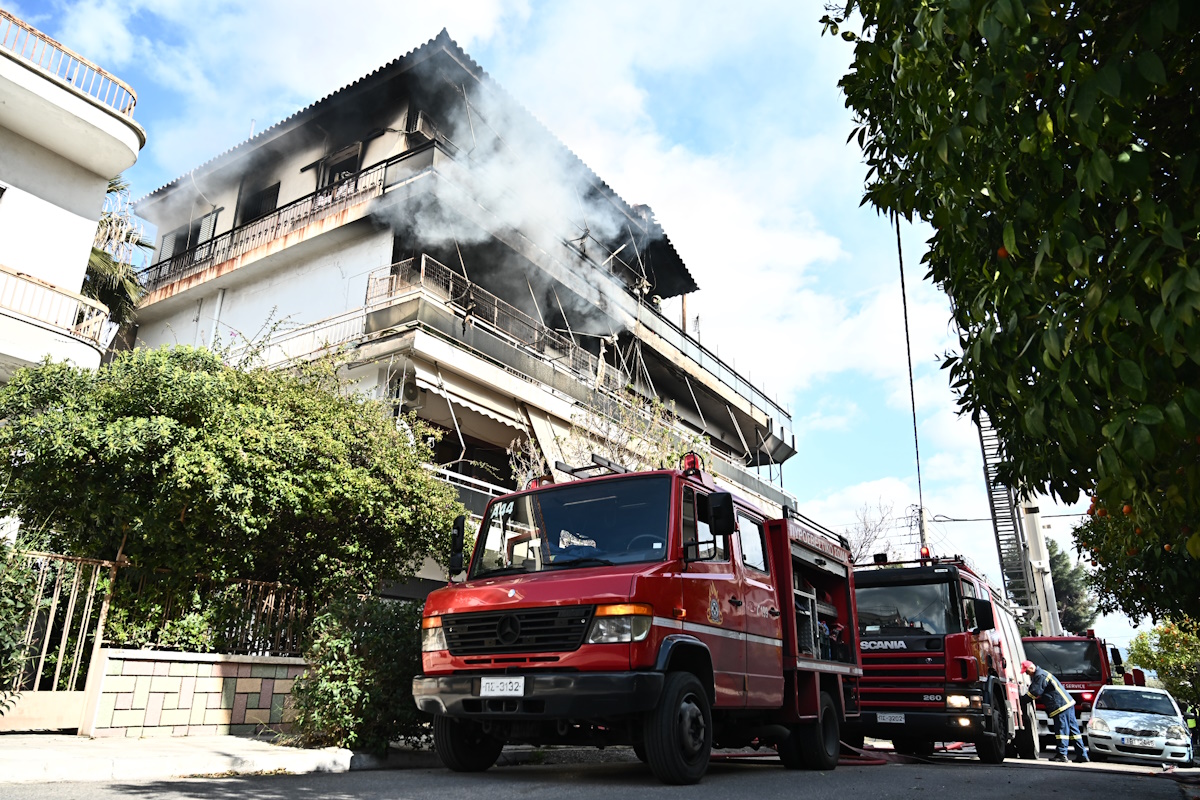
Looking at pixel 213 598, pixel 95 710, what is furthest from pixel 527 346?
pixel 95 710

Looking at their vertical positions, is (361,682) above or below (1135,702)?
above

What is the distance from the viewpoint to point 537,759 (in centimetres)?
894

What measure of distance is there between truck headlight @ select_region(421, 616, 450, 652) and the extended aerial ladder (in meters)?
21.1

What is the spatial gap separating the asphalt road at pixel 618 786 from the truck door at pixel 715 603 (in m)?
0.83

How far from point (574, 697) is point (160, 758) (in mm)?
3250

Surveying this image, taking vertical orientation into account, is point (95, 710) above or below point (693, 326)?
below

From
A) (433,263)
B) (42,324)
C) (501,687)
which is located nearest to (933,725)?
(501,687)

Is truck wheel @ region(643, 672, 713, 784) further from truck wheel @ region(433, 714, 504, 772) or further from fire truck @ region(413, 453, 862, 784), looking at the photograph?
truck wheel @ region(433, 714, 504, 772)

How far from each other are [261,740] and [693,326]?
23.3m

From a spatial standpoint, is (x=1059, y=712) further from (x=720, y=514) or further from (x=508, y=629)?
(x=508, y=629)

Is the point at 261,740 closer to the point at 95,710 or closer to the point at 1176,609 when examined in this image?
the point at 95,710

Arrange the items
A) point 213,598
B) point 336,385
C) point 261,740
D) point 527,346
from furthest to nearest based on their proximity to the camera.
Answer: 1. point 527,346
2. point 336,385
3. point 213,598
4. point 261,740

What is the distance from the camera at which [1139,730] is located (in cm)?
1529

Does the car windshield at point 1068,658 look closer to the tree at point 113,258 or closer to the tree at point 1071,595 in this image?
the tree at point 113,258
